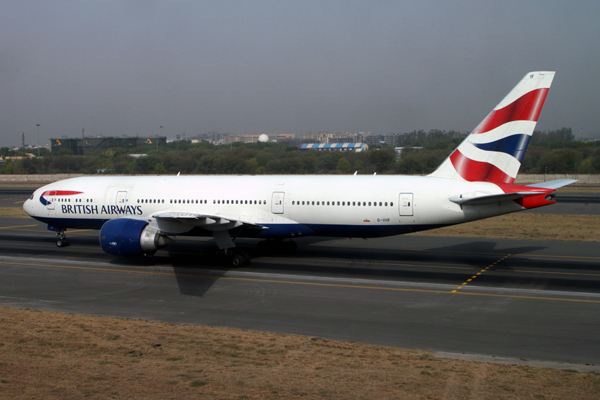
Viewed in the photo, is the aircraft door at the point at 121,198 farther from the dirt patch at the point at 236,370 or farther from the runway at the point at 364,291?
the dirt patch at the point at 236,370

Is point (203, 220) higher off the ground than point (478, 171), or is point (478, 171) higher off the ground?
point (478, 171)

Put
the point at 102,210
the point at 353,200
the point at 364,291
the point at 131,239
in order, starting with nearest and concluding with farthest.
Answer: the point at 364,291, the point at 131,239, the point at 353,200, the point at 102,210

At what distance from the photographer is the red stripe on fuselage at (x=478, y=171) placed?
2292 centimetres

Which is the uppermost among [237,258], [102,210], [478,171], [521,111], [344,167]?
[521,111]

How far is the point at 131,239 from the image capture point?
22.4 metres

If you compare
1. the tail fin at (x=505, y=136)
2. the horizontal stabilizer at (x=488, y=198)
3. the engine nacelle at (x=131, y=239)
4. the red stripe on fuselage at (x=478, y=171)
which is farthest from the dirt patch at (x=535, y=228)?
the engine nacelle at (x=131, y=239)

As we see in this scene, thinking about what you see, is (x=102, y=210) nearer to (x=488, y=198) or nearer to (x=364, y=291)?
(x=364, y=291)

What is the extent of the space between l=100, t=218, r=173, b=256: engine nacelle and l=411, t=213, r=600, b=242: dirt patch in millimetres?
18772

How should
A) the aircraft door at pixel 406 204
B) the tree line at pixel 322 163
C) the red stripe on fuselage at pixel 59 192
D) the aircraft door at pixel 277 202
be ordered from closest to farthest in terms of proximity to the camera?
the aircraft door at pixel 406 204, the aircraft door at pixel 277 202, the red stripe on fuselage at pixel 59 192, the tree line at pixel 322 163

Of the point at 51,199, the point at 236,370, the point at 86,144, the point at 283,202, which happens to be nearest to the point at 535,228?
the point at 283,202

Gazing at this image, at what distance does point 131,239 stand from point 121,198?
5659 millimetres

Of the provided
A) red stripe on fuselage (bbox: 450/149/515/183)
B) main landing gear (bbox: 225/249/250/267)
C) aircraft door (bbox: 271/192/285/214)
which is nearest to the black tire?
main landing gear (bbox: 225/249/250/267)

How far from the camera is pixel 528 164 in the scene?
89.4 meters

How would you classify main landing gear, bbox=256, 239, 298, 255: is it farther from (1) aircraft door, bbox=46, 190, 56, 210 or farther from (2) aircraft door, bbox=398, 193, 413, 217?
(1) aircraft door, bbox=46, 190, 56, 210
